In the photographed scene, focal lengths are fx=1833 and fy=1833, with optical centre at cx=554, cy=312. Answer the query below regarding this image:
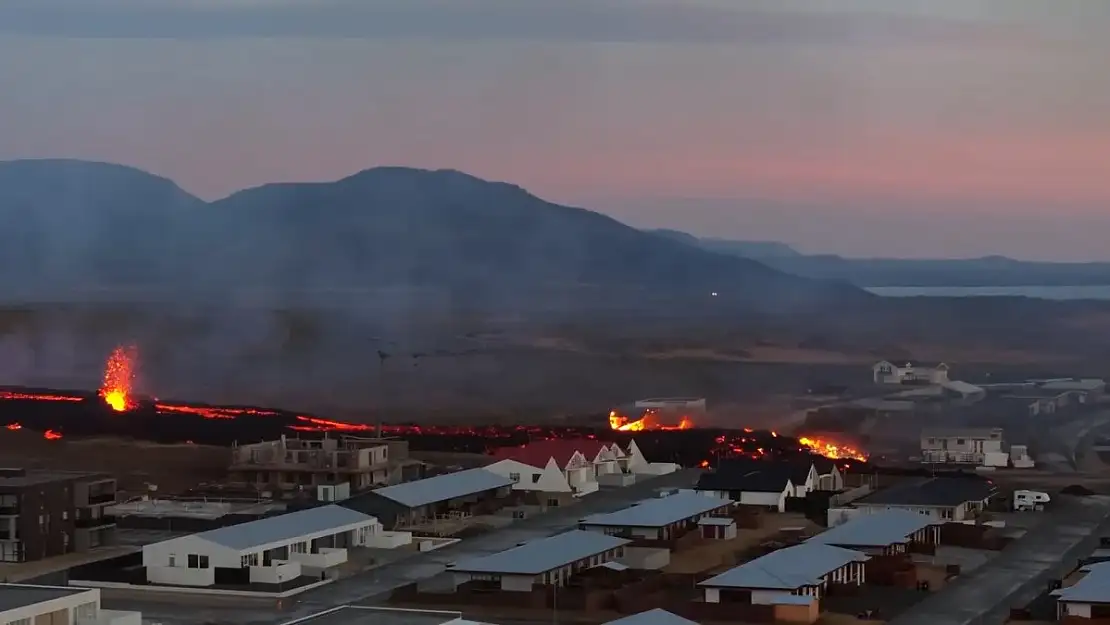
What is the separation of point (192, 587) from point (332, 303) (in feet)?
167

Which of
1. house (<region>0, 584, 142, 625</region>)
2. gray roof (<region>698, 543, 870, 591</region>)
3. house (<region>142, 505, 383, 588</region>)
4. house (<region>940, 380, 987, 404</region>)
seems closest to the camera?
house (<region>0, 584, 142, 625</region>)

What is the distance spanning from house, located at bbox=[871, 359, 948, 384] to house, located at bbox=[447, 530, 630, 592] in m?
25.7

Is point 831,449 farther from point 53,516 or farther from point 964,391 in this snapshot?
point 53,516

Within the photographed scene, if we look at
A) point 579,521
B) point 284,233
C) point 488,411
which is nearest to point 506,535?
point 579,521

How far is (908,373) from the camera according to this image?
45.9m

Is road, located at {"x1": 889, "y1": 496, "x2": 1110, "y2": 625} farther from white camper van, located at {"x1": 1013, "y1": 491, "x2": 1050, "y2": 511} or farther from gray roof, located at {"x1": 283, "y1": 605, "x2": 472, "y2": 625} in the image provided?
gray roof, located at {"x1": 283, "y1": 605, "x2": 472, "y2": 625}

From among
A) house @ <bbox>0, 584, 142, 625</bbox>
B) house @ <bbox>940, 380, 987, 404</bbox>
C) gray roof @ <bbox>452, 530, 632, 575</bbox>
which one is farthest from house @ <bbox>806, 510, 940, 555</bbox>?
house @ <bbox>940, 380, 987, 404</bbox>

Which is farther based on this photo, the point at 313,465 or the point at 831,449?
the point at 831,449

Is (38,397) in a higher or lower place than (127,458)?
higher

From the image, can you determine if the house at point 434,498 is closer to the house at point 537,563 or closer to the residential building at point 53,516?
the residential building at point 53,516

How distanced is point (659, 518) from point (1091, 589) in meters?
6.60

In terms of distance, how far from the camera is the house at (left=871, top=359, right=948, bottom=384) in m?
44.9

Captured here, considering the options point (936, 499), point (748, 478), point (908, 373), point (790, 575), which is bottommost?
point (790, 575)

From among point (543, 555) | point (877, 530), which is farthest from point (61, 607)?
point (877, 530)
